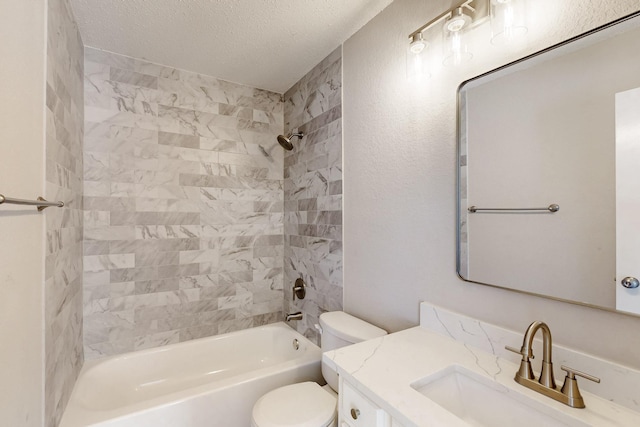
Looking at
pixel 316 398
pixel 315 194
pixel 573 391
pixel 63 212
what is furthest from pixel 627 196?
pixel 63 212

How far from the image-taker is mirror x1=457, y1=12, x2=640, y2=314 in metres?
0.77

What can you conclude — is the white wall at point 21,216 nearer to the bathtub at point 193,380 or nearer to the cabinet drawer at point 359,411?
the bathtub at point 193,380

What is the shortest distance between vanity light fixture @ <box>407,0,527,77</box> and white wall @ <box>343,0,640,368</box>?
1.6 inches

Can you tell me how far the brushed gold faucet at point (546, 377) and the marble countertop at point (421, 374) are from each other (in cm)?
2

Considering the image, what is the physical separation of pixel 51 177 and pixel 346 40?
1.74 metres

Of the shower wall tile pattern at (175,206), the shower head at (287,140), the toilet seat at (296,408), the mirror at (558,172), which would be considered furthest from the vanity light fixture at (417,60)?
the toilet seat at (296,408)

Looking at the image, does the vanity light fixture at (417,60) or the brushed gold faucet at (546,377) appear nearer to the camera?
the brushed gold faucet at (546,377)

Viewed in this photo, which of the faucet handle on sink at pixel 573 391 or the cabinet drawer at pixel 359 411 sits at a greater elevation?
the faucet handle on sink at pixel 573 391

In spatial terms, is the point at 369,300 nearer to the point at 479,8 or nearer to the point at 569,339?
the point at 569,339

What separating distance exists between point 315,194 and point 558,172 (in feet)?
4.89

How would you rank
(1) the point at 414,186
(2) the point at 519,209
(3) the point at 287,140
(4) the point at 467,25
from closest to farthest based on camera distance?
(2) the point at 519,209 → (4) the point at 467,25 → (1) the point at 414,186 → (3) the point at 287,140

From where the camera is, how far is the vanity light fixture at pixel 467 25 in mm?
983

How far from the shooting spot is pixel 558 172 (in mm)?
899

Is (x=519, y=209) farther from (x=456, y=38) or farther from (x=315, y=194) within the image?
(x=315, y=194)
